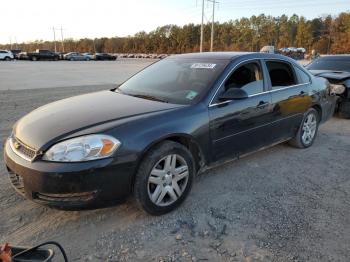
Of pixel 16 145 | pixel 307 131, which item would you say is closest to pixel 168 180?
pixel 16 145

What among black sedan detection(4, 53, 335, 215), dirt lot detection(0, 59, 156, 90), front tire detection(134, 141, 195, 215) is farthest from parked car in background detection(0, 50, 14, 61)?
front tire detection(134, 141, 195, 215)

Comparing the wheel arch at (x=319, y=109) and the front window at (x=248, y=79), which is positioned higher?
the front window at (x=248, y=79)

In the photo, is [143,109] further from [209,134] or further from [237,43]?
[237,43]

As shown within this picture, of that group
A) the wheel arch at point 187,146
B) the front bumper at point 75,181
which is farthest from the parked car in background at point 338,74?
the front bumper at point 75,181

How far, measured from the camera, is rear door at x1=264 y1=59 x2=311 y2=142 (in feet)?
15.1

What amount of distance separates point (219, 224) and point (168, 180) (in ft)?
2.05

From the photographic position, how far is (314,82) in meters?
5.56

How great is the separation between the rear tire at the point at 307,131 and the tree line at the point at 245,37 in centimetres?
7870

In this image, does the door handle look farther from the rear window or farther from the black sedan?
the rear window

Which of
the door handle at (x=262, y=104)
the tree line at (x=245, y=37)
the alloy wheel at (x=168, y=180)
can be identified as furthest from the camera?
the tree line at (x=245, y=37)

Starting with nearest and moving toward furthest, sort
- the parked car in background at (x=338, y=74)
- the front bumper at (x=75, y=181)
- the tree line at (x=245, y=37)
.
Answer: the front bumper at (x=75, y=181) < the parked car in background at (x=338, y=74) < the tree line at (x=245, y=37)

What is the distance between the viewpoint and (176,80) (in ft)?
13.6

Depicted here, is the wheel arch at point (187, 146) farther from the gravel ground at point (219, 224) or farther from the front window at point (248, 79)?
the front window at point (248, 79)

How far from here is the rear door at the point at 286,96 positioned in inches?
181
